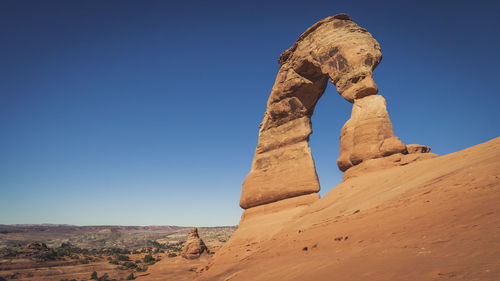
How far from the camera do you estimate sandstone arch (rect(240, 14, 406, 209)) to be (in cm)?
994

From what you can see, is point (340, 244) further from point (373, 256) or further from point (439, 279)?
point (439, 279)

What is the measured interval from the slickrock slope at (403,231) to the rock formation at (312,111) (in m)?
1.83

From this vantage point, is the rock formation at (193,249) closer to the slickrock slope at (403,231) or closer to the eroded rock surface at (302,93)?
the eroded rock surface at (302,93)

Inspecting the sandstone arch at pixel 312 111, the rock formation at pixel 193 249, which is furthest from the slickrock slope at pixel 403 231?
the rock formation at pixel 193 249

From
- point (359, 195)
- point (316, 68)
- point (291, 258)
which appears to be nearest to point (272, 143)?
point (316, 68)

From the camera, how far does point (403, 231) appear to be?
4594 mm

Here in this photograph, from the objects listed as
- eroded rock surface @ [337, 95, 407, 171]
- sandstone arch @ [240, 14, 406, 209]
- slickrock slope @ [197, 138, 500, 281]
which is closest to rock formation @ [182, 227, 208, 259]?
sandstone arch @ [240, 14, 406, 209]

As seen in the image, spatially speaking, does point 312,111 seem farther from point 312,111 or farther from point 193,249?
point 193,249

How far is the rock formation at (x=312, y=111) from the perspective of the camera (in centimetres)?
993

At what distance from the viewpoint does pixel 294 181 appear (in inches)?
466

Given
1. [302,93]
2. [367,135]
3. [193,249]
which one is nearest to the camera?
[367,135]

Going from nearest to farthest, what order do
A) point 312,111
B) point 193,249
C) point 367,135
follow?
1. point 367,135
2. point 312,111
3. point 193,249

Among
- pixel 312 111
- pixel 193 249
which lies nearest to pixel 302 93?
pixel 312 111

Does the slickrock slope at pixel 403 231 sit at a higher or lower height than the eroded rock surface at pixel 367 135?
lower
